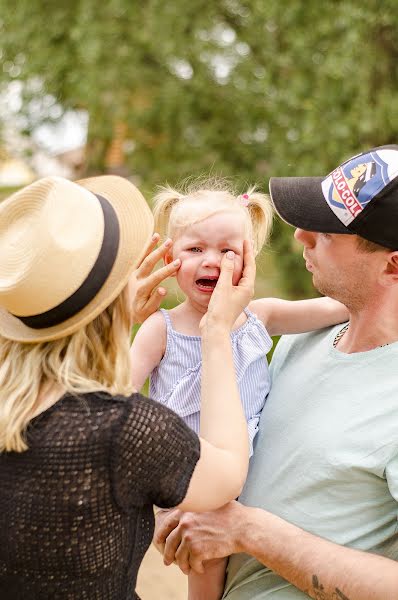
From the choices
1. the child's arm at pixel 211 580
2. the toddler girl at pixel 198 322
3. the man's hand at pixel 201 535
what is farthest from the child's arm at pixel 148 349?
the child's arm at pixel 211 580

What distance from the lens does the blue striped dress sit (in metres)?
2.21

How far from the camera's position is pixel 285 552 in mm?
1839

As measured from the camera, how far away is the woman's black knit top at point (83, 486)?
152cm

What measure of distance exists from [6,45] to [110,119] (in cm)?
149

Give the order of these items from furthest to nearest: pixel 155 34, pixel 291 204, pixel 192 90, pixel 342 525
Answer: pixel 192 90
pixel 155 34
pixel 291 204
pixel 342 525

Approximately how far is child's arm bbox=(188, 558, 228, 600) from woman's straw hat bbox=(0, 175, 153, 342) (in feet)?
2.81

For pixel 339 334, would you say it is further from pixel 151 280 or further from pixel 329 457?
pixel 151 280

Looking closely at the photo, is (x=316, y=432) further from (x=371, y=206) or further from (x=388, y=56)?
(x=388, y=56)

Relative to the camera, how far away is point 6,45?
9.57 meters

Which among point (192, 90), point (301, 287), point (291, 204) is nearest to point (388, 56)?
point (192, 90)

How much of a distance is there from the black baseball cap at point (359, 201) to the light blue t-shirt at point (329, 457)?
0.29 meters

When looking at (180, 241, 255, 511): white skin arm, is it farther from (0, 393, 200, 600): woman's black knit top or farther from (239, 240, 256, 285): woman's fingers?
(239, 240, 256, 285): woman's fingers

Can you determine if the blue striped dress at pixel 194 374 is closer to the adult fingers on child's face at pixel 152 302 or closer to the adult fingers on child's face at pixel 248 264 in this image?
the adult fingers on child's face at pixel 152 302

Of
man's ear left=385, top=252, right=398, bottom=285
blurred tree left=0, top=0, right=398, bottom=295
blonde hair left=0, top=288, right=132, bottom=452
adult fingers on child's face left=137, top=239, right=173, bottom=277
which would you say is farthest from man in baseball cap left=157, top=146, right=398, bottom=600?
blurred tree left=0, top=0, right=398, bottom=295
